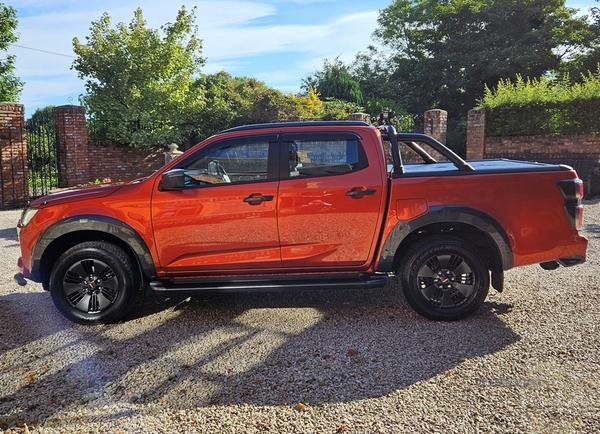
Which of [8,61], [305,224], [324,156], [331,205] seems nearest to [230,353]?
[305,224]

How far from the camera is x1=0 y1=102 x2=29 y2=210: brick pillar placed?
1393cm

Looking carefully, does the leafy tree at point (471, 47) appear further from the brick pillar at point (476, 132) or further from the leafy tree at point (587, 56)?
the brick pillar at point (476, 132)

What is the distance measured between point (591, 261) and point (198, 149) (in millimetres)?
5726

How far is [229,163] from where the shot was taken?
16.2 feet

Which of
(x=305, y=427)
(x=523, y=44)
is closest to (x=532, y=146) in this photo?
(x=523, y=44)

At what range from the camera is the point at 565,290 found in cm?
579

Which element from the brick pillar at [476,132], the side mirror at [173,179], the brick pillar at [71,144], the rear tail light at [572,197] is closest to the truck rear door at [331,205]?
the side mirror at [173,179]

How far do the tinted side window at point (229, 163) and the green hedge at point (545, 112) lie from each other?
13.2 metres

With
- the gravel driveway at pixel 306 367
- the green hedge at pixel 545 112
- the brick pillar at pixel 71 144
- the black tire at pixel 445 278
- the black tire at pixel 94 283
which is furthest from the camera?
the brick pillar at pixel 71 144

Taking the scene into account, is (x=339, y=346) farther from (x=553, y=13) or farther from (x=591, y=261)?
(x=553, y=13)

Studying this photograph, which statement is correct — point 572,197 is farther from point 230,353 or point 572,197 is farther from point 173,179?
point 173,179

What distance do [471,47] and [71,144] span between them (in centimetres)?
2104

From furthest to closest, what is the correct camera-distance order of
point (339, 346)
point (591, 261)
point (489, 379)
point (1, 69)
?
point (1, 69) < point (591, 261) < point (339, 346) < point (489, 379)

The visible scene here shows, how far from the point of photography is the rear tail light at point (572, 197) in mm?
4660
